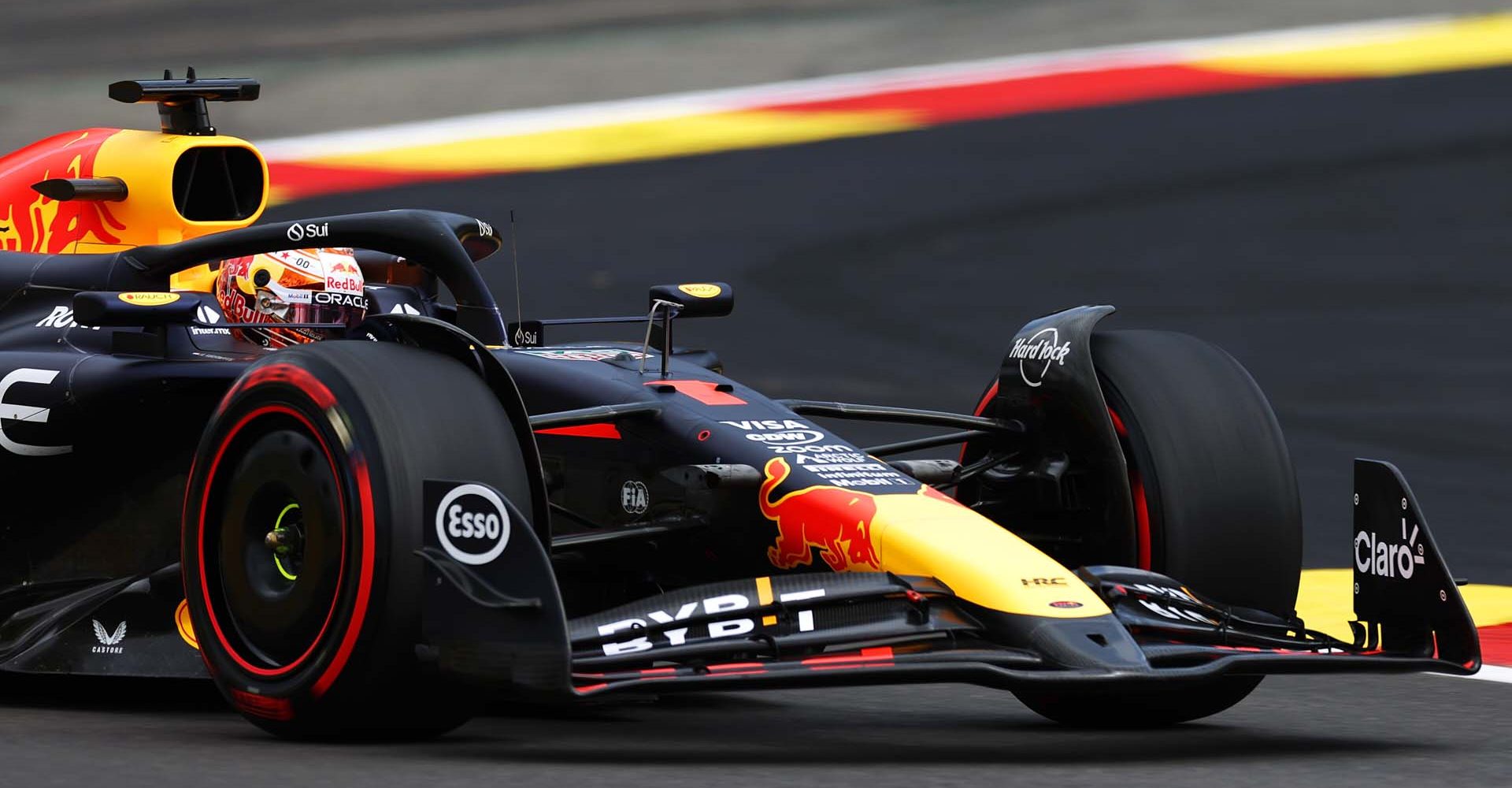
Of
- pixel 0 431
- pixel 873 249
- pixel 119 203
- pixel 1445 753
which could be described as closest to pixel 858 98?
pixel 873 249

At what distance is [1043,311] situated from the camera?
14.6 m

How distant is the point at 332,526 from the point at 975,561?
1.61 meters

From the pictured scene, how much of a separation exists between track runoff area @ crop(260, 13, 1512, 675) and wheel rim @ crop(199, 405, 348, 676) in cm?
1135

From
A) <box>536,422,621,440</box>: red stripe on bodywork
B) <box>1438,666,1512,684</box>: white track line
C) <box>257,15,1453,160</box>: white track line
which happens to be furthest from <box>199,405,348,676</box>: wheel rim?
<box>257,15,1453,160</box>: white track line

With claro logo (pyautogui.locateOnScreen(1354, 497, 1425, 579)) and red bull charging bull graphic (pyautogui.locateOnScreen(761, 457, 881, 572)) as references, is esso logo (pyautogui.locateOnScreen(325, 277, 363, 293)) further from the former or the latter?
claro logo (pyautogui.locateOnScreen(1354, 497, 1425, 579))

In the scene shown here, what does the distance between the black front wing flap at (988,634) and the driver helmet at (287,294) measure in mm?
2465

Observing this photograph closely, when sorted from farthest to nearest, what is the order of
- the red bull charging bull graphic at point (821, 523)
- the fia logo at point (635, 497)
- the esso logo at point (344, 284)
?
the esso logo at point (344, 284) → the fia logo at point (635, 497) → the red bull charging bull graphic at point (821, 523)

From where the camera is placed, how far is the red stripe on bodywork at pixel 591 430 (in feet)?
21.9

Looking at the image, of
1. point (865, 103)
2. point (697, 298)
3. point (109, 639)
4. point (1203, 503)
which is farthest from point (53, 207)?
point (865, 103)

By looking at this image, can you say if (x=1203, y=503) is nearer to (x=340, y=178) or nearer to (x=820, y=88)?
(x=340, y=178)

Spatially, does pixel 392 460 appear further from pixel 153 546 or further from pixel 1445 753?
pixel 1445 753

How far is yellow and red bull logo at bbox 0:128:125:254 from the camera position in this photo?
28.2 ft

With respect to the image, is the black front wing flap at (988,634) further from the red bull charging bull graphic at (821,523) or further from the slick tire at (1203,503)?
the slick tire at (1203,503)

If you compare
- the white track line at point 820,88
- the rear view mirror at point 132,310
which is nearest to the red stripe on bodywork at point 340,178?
the white track line at point 820,88
